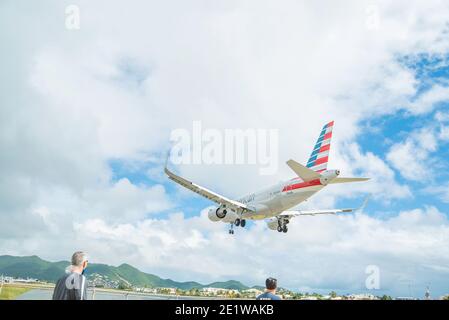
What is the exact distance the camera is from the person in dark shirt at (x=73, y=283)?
28.2ft

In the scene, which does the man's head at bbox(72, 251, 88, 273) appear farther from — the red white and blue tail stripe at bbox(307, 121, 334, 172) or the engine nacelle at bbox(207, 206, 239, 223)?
the red white and blue tail stripe at bbox(307, 121, 334, 172)

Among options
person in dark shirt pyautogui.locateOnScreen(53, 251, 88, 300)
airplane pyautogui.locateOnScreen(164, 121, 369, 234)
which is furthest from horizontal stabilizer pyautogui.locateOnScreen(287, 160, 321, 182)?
person in dark shirt pyautogui.locateOnScreen(53, 251, 88, 300)

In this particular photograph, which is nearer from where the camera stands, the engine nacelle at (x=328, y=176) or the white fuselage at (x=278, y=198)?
the engine nacelle at (x=328, y=176)

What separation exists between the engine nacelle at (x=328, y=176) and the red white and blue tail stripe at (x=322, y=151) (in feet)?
24.6

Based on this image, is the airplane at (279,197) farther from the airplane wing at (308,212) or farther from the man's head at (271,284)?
the man's head at (271,284)

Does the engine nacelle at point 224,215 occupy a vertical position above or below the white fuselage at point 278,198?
below

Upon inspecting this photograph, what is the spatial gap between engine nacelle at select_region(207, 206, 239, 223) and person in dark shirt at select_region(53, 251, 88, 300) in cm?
5508

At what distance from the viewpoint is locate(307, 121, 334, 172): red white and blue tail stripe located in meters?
62.2

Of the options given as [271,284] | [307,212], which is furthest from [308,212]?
[271,284]

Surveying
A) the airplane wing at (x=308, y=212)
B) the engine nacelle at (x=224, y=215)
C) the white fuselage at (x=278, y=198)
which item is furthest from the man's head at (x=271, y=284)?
the airplane wing at (x=308, y=212)

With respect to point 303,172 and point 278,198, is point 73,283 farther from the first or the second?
point 278,198
